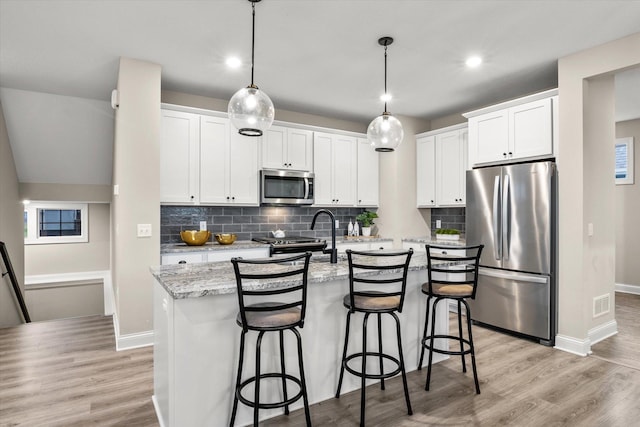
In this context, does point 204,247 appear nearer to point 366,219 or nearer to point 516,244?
point 366,219

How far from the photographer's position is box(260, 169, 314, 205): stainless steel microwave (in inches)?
183

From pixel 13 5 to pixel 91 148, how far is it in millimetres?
2762

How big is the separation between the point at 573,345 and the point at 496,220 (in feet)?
4.41

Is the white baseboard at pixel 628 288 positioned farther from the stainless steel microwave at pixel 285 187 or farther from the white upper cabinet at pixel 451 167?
the stainless steel microwave at pixel 285 187

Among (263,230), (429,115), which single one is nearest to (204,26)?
(263,230)

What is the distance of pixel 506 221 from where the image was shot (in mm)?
3740

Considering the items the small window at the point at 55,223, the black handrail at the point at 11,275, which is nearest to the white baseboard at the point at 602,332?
the black handrail at the point at 11,275

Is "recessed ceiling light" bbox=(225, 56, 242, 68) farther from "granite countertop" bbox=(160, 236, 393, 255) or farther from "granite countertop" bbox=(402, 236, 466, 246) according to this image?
"granite countertop" bbox=(402, 236, 466, 246)

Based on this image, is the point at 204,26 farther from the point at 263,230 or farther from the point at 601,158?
the point at 601,158

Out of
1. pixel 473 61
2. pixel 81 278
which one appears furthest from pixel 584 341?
pixel 81 278

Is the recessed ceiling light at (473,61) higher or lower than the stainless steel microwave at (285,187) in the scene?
higher

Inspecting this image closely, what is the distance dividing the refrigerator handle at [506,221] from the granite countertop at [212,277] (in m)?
1.37

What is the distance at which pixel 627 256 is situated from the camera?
232 inches

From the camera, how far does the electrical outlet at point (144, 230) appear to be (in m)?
3.55
